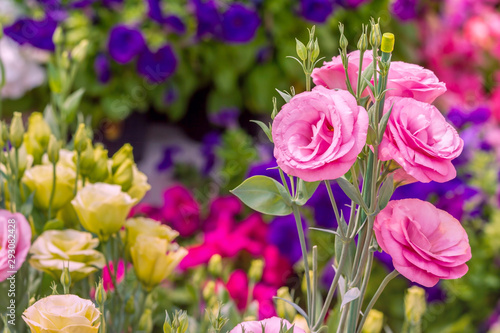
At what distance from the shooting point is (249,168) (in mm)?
1045

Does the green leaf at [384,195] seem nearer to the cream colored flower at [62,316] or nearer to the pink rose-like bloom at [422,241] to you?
the pink rose-like bloom at [422,241]

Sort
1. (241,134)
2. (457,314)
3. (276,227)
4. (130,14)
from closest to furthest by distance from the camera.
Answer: (276,227), (457,314), (241,134), (130,14)

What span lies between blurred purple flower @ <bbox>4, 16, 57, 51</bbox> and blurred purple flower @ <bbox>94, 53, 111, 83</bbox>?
0.43 ft

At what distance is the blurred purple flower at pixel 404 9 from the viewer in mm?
1312

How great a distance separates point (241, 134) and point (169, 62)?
0.74ft

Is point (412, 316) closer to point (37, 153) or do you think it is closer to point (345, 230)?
point (345, 230)

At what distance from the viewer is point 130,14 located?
127 cm

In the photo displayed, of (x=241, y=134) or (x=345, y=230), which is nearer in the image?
(x=345, y=230)

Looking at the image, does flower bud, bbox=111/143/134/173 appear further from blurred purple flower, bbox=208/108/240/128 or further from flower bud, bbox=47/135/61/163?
blurred purple flower, bbox=208/108/240/128

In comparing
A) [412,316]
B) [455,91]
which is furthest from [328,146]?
[455,91]

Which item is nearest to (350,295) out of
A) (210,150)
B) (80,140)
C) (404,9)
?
(80,140)

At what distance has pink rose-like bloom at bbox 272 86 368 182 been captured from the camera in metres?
0.32

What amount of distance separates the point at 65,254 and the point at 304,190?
0.67ft

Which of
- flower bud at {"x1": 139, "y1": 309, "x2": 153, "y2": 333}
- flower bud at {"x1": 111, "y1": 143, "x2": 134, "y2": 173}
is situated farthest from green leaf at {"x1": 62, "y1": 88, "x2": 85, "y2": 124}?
flower bud at {"x1": 139, "y1": 309, "x2": 153, "y2": 333}
